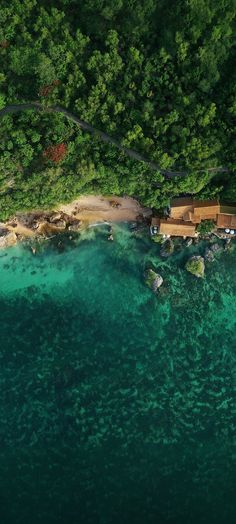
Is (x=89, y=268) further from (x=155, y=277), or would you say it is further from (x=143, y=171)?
(x=143, y=171)

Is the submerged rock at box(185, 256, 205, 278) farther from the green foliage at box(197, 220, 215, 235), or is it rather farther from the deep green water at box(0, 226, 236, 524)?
the green foliage at box(197, 220, 215, 235)

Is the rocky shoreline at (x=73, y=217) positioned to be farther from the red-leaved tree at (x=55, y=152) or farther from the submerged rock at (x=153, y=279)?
the red-leaved tree at (x=55, y=152)

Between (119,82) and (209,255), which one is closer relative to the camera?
(119,82)

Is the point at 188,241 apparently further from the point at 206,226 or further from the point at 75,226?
the point at 75,226

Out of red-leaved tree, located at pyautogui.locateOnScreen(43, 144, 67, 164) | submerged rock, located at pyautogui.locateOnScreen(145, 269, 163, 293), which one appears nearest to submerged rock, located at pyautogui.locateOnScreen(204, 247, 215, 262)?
submerged rock, located at pyautogui.locateOnScreen(145, 269, 163, 293)

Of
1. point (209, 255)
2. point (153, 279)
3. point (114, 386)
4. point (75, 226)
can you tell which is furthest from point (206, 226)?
point (114, 386)

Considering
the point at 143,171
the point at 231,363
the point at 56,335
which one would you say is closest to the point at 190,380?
the point at 231,363
